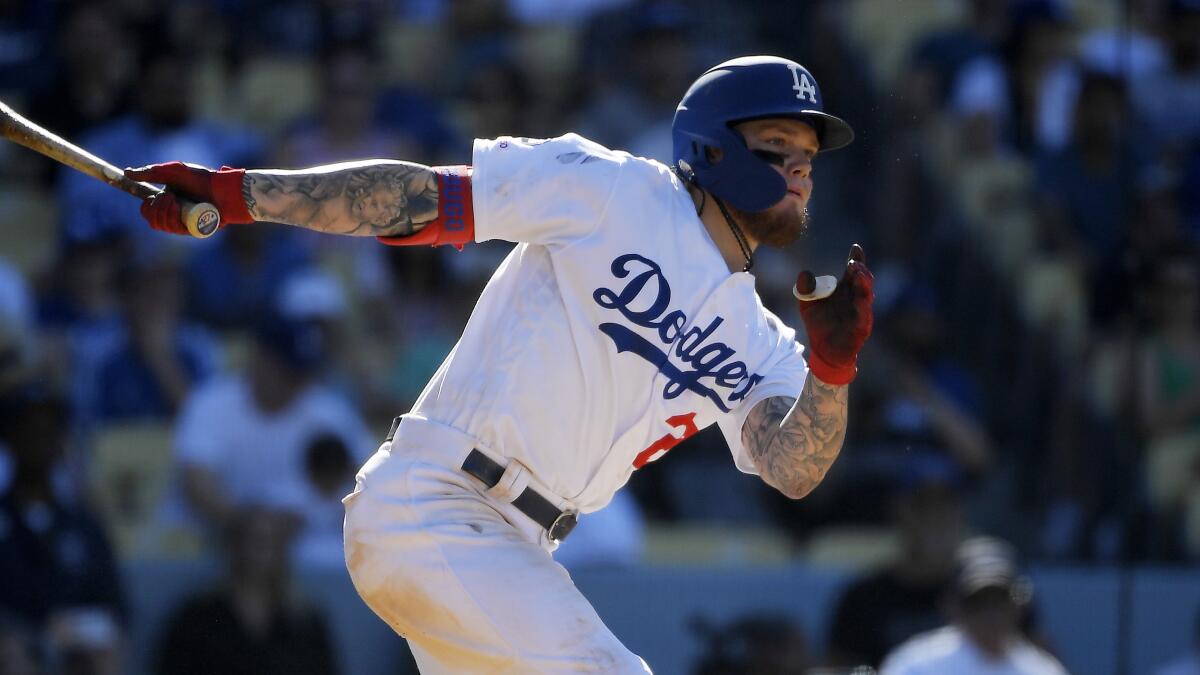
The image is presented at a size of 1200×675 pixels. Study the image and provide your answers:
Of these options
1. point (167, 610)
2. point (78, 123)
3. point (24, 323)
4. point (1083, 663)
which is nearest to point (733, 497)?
point (1083, 663)

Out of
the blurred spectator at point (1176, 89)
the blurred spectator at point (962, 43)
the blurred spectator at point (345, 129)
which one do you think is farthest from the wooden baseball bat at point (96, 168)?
the blurred spectator at point (1176, 89)

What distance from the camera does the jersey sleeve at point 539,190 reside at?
11.6 feet

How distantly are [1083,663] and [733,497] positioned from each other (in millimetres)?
1415

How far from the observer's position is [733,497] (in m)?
6.59

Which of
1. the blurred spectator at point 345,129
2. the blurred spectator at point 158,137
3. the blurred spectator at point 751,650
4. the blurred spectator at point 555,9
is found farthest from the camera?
the blurred spectator at point 555,9

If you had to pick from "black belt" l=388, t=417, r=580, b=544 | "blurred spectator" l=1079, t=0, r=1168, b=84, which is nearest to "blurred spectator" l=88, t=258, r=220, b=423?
"black belt" l=388, t=417, r=580, b=544

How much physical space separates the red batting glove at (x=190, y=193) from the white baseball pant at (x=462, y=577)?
0.62 metres

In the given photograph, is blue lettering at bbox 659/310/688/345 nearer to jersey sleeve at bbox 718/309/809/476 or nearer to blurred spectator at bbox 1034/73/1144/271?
jersey sleeve at bbox 718/309/809/476

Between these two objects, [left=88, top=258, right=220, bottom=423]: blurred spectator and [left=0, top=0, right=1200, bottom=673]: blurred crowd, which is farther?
[left=88, top=258, right=220, bottom=423]: blurred spectator

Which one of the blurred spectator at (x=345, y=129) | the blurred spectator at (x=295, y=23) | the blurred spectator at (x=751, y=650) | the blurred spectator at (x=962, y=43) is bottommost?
the blurred spectator at (x=751, y=650)

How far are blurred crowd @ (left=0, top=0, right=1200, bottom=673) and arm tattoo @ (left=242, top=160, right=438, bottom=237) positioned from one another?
272 cm

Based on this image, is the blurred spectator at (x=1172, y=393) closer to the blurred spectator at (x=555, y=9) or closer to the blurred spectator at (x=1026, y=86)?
the blurred spectator at (x=1026, y=86)

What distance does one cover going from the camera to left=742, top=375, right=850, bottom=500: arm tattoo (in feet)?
11.7

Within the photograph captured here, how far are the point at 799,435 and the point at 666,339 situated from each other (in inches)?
13.6
